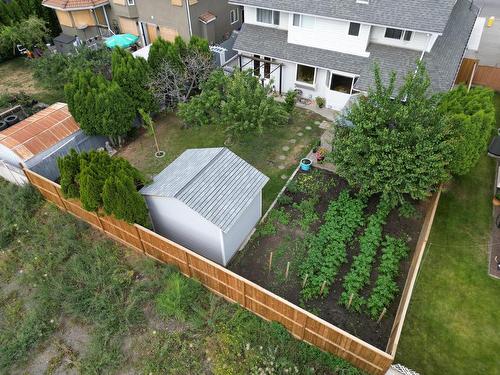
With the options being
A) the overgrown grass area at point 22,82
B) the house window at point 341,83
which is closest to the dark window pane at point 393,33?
the house window at point 341,83

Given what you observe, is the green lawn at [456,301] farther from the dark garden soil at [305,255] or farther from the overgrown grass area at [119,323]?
the overgrown grass area at [119,323]

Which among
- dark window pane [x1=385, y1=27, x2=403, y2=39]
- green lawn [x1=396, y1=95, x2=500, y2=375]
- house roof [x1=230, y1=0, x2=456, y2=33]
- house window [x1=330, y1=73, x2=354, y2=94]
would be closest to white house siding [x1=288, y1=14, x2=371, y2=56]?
house roof [x1=230, y1=0, x2=456, y2=33]

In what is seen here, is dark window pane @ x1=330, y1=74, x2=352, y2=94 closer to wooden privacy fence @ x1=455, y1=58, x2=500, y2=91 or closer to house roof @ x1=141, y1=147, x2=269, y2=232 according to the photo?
wooden privacy fence @ x1=455, y1=58, x2=500, y2=91

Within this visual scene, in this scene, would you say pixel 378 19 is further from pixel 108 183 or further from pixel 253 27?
pixel 108 183

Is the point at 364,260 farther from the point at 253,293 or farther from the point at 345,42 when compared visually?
the point at 345,42

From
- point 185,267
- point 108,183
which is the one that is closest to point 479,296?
point 185,267
